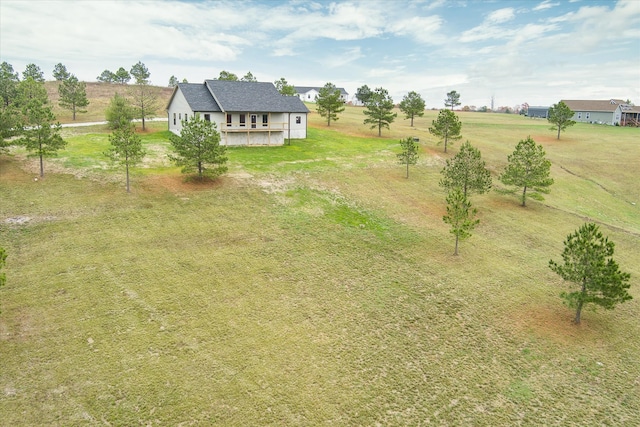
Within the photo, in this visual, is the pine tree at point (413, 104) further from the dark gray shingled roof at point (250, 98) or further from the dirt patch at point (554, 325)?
the dirt patch at point (554, 325)

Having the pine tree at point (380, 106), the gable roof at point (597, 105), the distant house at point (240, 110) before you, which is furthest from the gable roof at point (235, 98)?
the gable roof at point (597, 105)

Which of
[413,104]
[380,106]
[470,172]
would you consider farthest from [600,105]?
[470,172]

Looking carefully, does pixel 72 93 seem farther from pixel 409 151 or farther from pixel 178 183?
pixel 409 151

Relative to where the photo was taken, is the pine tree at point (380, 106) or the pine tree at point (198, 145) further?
the pine tree at point (380, 106)

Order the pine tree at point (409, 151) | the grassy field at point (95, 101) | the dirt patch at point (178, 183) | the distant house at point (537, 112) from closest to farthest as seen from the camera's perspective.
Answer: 1. the dirt patch at point (178, 183)
2. the pine tree at point (409, 151)
3. the grassy field at point (95, 101)
4. the distant house at point (537, 112)

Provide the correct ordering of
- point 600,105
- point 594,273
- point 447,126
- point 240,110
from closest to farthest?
point 594,273 < point 240,110 < point 447,126 < point 600,105

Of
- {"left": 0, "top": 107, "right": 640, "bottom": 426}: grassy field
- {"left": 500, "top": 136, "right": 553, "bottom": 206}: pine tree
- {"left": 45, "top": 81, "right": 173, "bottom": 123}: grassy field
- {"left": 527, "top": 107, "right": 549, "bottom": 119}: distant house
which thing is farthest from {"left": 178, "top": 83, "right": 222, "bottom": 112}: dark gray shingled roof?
{"left": 527, "top": 107, "right": 549, "bottom": 119}: distant house

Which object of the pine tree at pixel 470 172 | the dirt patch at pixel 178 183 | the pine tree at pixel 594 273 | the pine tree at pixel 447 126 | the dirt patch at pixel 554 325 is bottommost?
the dirt patch at pixel 554 325

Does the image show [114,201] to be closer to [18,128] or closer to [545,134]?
[18,128]

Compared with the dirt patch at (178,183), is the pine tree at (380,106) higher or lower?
higher
